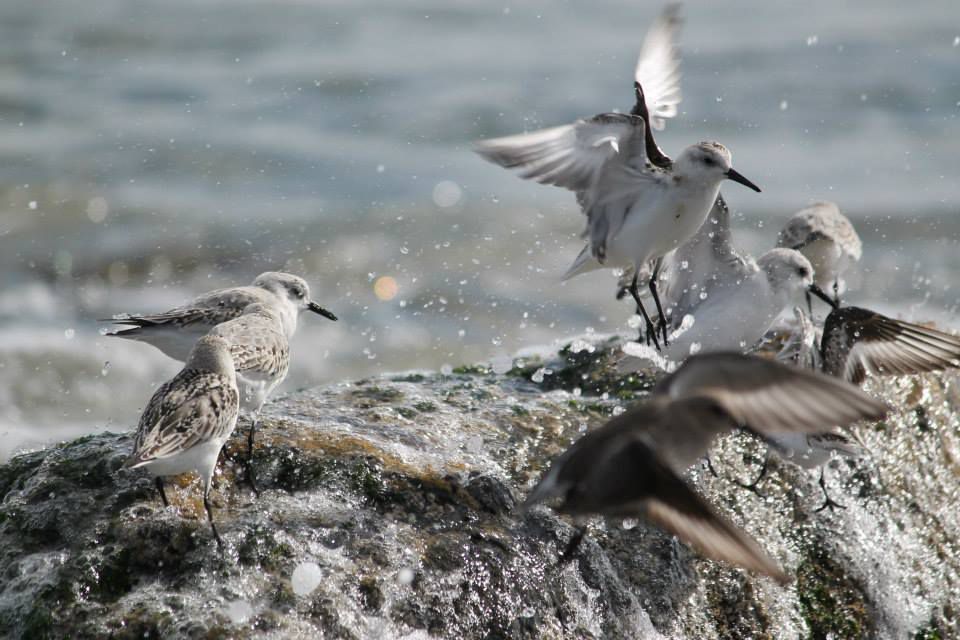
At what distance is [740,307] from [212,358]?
122 inches

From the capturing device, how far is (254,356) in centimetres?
533

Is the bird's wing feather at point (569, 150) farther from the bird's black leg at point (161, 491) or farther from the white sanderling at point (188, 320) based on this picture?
the bird's black leg at point (161, 491)

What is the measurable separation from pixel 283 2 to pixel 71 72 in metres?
3.96

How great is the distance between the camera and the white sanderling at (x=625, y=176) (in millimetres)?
5914

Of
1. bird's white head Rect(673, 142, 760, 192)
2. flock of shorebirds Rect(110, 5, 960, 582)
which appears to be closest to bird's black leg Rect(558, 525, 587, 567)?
flock of shorebirds Rect(110, 5, 960, 582)

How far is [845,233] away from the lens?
920 centimetres

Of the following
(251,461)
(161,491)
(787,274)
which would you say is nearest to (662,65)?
(787,274)

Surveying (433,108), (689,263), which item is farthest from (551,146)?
(433,108)

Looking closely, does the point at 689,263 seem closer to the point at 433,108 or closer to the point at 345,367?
the point at 345,367

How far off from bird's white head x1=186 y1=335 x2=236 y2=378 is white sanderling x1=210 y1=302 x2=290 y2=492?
0.19 meters

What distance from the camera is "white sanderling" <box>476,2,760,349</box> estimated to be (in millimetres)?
5914

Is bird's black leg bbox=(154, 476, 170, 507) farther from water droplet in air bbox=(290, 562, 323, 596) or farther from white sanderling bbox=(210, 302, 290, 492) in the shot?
water droplet in air bbox=(290, 562, 323, 596)

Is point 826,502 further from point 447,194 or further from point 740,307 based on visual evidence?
point 447,194

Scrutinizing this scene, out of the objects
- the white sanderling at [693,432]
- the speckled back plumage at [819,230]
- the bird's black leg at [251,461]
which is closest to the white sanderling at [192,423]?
the bird's black leg at [251,461]
